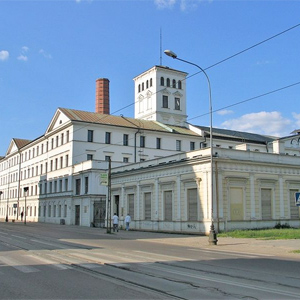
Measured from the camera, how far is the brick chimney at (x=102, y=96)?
75.8 m

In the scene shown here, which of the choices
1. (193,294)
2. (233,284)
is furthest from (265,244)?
(193,294)

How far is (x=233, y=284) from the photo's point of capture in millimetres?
9312

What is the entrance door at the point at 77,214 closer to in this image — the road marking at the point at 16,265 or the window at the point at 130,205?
the window at the point at 130,205

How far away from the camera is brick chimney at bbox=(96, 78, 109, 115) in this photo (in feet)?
249

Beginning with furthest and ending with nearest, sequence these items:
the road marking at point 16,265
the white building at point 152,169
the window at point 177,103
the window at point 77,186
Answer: the window at point 177,103 → the window at point 77,186 → the white building at point 152,169 → the road marking at point 16,265

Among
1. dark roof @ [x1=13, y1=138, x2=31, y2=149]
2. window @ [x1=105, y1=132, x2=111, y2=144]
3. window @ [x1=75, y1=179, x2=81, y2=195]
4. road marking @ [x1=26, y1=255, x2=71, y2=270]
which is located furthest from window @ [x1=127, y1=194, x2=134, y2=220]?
dark roof @ [x1=13, y1=138, x2=31, y2=149]

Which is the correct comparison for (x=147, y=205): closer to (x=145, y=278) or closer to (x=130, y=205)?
(x=130, y=205)

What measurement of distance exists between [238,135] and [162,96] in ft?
55.5

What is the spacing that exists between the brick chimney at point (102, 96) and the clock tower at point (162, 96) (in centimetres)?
647

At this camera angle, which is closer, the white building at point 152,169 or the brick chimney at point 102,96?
the white building at point 152,169

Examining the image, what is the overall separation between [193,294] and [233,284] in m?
1.68

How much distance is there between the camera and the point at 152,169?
118ft

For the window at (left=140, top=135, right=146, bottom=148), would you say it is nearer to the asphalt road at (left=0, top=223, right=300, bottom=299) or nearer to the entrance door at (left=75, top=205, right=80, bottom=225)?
the entrance door at (left=75, top=205, right=80, bottom=225)

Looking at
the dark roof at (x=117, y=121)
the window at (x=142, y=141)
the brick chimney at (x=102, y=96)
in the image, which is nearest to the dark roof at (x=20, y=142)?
the brick chimney at (x=102, y=96)
